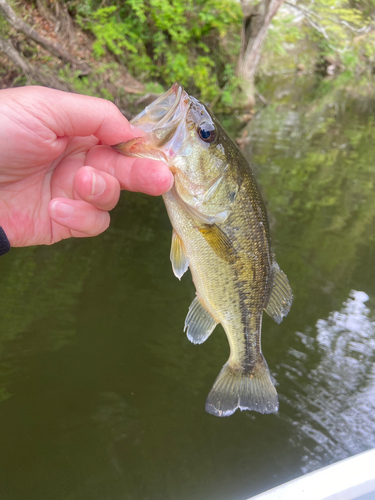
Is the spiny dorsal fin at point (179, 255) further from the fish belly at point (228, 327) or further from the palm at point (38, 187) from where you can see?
the palm at point (38, 187)

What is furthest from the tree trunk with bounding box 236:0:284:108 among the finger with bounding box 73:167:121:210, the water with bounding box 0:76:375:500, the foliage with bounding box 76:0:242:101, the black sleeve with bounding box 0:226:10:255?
the black sleeve with bounding box 0:226:10:255

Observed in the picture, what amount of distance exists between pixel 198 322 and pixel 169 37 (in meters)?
11.4

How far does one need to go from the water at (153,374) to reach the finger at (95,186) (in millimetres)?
1878

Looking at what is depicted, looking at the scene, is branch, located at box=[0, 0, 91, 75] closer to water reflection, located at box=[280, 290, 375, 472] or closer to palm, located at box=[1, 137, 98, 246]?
palm, located at box=[1, 137, 98, 246]

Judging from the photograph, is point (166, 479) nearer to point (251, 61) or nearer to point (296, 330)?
point (296, 330)

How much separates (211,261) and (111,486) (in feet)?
5.80

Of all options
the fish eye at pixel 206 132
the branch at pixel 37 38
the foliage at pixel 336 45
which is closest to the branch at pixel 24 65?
the branch at pixel 37 38

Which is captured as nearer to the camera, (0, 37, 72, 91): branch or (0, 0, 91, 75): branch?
(0, 37, 72, 91): branch

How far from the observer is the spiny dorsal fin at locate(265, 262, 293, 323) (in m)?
1.91

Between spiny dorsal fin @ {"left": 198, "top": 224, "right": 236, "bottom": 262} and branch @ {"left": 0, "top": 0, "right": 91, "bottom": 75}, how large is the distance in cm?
690

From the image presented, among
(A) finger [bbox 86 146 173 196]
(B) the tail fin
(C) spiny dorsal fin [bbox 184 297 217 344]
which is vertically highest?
(A) finger [bbox 86 146 173 196]

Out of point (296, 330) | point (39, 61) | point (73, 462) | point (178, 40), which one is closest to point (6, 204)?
point (73, 462)

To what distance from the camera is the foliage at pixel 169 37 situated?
923 cm

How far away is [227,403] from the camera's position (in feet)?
6.50
